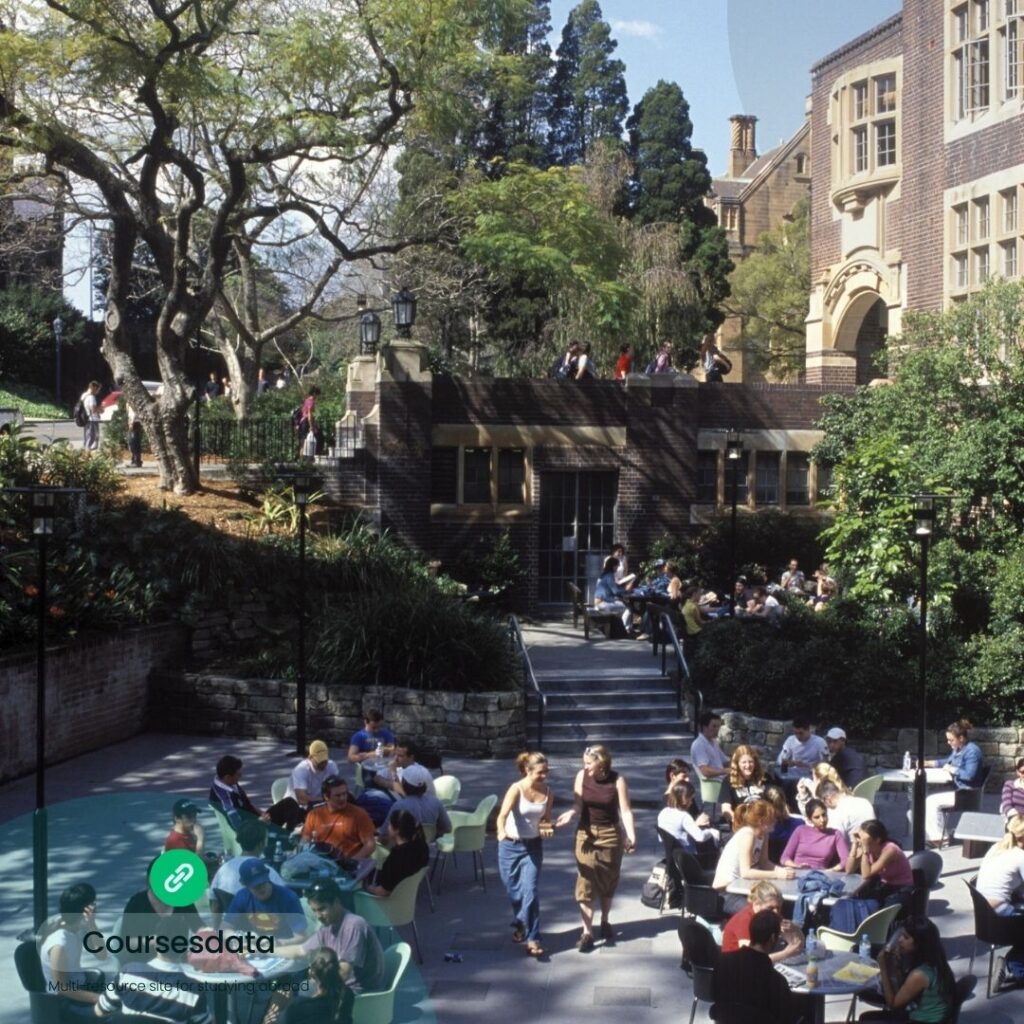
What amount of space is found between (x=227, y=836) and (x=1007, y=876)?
20.5 ft

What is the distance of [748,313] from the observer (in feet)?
159

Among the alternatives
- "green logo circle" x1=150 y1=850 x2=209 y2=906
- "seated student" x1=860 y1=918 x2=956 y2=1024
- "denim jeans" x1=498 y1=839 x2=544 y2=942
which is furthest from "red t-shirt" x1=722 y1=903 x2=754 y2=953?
"green logo circle" x1=150 y1=850 x2=209 y2=906

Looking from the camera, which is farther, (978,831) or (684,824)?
(978,831)

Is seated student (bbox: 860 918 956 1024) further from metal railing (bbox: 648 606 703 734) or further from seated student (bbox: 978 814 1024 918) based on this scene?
metal railing (bbox: 648 606 703 734)

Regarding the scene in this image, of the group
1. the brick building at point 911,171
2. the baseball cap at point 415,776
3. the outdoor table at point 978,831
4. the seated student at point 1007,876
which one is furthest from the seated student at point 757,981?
the brick building at point 911,171

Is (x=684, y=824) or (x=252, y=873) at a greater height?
(x=252, y=873)

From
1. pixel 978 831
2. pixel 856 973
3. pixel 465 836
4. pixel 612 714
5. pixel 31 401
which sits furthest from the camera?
pixel 31 401

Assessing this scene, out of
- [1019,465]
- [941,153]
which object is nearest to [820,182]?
[941,153]

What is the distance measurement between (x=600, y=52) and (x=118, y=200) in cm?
2585

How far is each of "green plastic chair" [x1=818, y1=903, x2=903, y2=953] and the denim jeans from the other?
214 centimetres

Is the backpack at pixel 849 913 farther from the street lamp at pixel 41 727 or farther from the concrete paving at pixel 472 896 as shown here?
the street lamp at pixel 41 727

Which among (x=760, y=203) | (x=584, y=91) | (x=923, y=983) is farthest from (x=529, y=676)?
(x=760, y=203)

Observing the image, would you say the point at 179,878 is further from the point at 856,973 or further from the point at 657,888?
the point at 657,888

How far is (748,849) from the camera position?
1102cm
